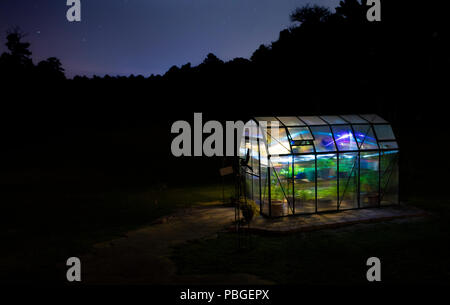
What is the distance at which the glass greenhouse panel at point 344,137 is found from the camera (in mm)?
12906

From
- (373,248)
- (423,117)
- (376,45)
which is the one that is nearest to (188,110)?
(376,45)

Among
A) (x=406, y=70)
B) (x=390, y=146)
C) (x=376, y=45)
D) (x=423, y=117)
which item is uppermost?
(x=376, y=45)

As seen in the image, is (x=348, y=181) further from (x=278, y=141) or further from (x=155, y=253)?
(x=155, y=253)

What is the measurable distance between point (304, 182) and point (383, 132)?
3.75m

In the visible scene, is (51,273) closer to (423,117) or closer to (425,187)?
(425,187)

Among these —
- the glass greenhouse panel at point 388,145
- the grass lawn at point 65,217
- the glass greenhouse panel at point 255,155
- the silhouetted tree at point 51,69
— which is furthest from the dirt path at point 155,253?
the silhouetted tree at point 51,69

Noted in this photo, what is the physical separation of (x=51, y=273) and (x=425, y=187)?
54.3ft

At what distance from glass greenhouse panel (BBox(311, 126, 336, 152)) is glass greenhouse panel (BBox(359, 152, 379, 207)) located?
1.34 metres

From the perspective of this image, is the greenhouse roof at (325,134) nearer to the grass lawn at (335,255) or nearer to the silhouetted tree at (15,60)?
the grass lawn at (335,255)

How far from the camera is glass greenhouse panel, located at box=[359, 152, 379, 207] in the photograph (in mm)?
12969

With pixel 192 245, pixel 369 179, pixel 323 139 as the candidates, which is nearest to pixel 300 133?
pixel 323 139

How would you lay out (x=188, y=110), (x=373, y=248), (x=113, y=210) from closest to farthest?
(x=373, y=248), (x=113, y=210), (x=188, y=110)

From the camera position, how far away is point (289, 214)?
12258 mm

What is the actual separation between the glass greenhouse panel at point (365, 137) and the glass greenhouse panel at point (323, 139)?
1.04 meters
